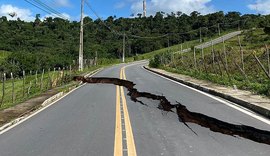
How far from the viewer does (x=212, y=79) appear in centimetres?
1933

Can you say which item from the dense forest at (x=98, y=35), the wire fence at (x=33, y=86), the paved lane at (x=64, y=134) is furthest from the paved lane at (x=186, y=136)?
the dense forest at (x=98, y=35)

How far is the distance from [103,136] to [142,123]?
5.33 feet

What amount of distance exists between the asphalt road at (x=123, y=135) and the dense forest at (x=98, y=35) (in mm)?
67087

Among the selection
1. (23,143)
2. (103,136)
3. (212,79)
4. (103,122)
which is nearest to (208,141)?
(103,136)

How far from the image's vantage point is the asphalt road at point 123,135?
240 inches

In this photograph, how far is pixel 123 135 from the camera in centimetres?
736

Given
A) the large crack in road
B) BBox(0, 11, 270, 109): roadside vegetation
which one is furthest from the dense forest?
the large crack in road

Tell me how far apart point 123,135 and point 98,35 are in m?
96.1

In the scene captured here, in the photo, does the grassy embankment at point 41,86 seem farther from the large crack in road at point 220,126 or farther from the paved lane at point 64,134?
the large crack in road at point 220,126

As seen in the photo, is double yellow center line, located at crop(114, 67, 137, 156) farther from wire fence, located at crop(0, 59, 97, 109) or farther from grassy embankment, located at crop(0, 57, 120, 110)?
wire fence, located at crop(0, 59, 97, 109)

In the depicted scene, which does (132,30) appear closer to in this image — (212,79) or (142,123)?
(212,79)

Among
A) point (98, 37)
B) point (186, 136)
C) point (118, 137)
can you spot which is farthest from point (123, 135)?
point (98, 37)

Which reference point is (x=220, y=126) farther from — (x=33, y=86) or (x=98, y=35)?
(x=98, y=35)

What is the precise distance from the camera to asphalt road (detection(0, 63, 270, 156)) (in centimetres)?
610
